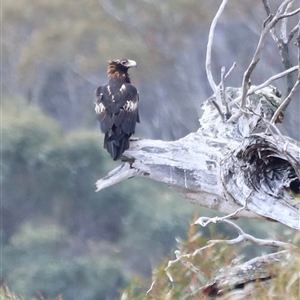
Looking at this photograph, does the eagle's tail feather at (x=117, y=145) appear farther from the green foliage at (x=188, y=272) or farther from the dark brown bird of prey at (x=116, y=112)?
the green foliage at (x=188, y=272)

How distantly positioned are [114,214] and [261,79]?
2.94 m

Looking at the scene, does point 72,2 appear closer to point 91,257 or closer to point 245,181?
point 91,257

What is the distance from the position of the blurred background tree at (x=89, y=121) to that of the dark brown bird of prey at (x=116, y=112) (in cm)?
585

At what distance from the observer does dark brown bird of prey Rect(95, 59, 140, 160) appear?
4.36m

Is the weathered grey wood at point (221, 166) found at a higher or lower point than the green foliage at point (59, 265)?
lower

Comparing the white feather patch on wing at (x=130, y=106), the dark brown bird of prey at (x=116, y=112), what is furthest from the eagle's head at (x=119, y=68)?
the white feather patch on wing at (x=130, y=106)

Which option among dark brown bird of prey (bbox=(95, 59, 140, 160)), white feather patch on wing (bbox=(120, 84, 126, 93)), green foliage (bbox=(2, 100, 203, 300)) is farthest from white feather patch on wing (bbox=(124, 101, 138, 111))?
green foliage (bbox=(2, 100, 203, 300))

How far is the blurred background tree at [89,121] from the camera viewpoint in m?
11.6

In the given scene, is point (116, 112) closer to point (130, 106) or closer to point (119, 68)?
point (130, 106)

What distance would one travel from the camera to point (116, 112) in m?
4.70

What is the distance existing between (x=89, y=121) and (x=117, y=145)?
31.3 ft

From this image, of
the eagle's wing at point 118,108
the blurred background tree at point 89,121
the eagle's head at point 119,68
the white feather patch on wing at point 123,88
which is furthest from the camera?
the blurred background tree at point 89,121

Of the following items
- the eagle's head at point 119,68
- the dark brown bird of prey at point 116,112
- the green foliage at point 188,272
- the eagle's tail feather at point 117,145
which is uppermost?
the eagle's head at point 119,68

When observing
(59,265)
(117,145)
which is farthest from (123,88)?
(59,265)
